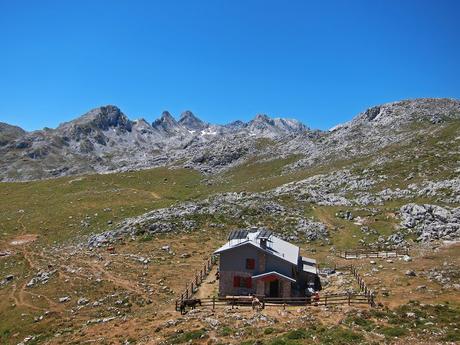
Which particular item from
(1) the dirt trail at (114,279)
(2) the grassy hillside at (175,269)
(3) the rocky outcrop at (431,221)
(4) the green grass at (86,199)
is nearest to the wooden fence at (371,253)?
(2) the grassy hillside at (175,269)

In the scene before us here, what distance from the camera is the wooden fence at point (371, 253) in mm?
64806

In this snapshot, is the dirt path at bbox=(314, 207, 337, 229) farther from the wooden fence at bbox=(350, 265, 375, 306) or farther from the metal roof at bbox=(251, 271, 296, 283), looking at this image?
the metal roof at bbox=(251, 271, 296, 283)

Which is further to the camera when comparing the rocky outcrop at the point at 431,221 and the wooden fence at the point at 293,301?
the rocky outcrop at the point at 431,221

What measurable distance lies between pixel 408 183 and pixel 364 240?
29.1 meters

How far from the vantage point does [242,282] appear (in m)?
52.3

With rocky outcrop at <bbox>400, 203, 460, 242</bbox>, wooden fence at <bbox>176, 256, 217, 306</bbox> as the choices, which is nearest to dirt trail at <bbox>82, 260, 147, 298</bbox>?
wooden fence at <bbox>176, 256, 217, 306</bbox>

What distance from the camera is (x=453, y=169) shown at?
9512 cm

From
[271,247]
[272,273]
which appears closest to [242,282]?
[272,273]

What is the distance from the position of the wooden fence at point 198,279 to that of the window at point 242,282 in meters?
5.54

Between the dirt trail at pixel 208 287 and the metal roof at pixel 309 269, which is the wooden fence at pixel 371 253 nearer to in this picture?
the metal roof at pixel 309 269

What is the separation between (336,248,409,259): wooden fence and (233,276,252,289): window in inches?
872

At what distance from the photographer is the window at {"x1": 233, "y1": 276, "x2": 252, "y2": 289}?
5207 centimetres

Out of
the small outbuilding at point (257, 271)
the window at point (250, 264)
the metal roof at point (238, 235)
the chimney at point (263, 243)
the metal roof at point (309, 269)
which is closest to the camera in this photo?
the small outbuilding at point (257, 271)

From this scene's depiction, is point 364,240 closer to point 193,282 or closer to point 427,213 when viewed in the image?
point 427,213
